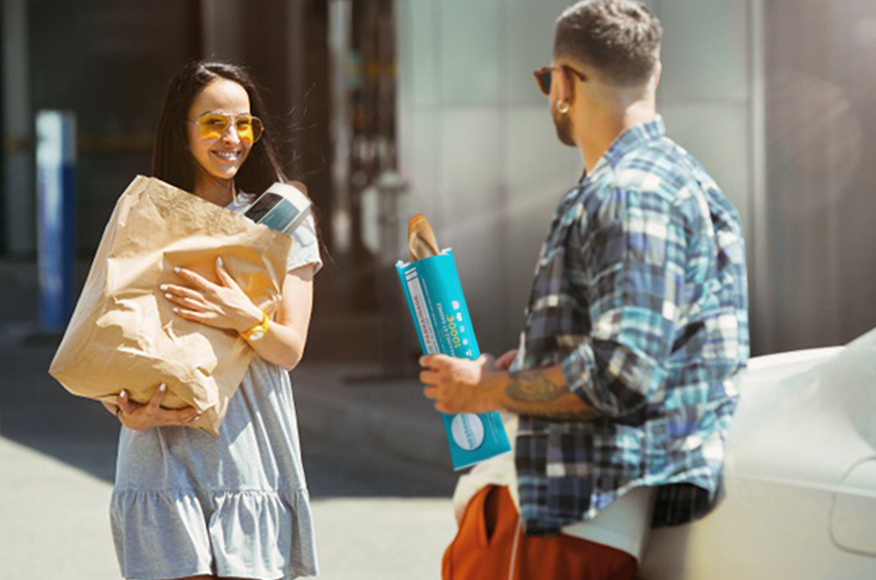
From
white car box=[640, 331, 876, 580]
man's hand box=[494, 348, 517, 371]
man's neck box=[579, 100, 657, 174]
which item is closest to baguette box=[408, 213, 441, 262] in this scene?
man's hand box=[494, 348, 517, 371]

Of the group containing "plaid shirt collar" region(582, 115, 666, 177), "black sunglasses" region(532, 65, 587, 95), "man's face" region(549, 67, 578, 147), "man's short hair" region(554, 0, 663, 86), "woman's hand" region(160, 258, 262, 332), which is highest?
"man's short hair" region(554, 0, 663, 86)

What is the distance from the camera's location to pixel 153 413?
3.54 metres

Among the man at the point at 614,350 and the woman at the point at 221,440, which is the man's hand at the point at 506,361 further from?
the woman at the point at 221,440

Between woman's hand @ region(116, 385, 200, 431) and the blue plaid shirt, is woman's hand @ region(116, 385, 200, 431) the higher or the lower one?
the lower one

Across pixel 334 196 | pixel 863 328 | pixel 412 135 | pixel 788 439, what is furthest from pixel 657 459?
pixel 334 196

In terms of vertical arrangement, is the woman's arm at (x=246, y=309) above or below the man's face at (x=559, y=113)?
below

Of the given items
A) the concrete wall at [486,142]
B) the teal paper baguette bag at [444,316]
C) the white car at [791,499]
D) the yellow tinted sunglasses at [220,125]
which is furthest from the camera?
the concrete wall at [486,142]

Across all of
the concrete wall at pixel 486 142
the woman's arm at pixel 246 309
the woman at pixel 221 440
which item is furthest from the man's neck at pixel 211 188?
the concrete wall at pixel 486 142

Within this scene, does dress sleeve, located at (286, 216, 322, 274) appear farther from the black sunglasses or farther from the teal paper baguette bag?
the black sunglasses

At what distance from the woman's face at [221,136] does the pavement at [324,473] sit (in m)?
2.84

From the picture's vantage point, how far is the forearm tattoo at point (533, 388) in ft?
8.85

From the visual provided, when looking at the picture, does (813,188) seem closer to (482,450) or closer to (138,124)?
(482,450)

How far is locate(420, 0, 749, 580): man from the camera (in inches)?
105

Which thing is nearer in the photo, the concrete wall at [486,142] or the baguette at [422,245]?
the baguette at [422,245]
